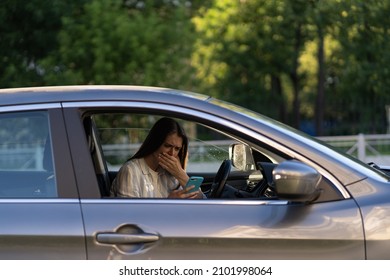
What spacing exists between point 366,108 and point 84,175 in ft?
82.5

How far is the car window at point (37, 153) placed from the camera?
133 inches

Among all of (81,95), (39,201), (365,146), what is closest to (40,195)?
(39,201)

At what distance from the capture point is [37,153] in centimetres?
365

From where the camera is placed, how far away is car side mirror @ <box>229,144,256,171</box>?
15.9 feet

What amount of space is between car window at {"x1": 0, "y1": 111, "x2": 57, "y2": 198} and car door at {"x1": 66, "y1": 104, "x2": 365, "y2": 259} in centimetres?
24

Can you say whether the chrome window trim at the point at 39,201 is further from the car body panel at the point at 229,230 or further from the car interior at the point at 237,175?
the car interior at the point at 237,175

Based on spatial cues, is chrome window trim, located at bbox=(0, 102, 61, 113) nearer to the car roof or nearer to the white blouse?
the car roof

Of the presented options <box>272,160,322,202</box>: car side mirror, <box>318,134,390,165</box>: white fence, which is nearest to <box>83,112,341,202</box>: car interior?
<box>272,160,322,202</box>: car side mirror

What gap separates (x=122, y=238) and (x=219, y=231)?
15.4 inches

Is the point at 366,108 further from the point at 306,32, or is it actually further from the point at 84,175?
the point at 84,175

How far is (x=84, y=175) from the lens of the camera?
3324 millimetres

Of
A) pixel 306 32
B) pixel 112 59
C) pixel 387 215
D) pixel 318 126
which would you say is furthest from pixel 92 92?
pixel 318 126

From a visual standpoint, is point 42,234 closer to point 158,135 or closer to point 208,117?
point 208,117

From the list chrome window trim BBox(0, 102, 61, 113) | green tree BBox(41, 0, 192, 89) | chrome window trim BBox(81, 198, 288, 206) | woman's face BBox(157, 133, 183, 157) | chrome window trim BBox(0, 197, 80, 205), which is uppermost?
green tree BBox(41, 0, 192, 89)
